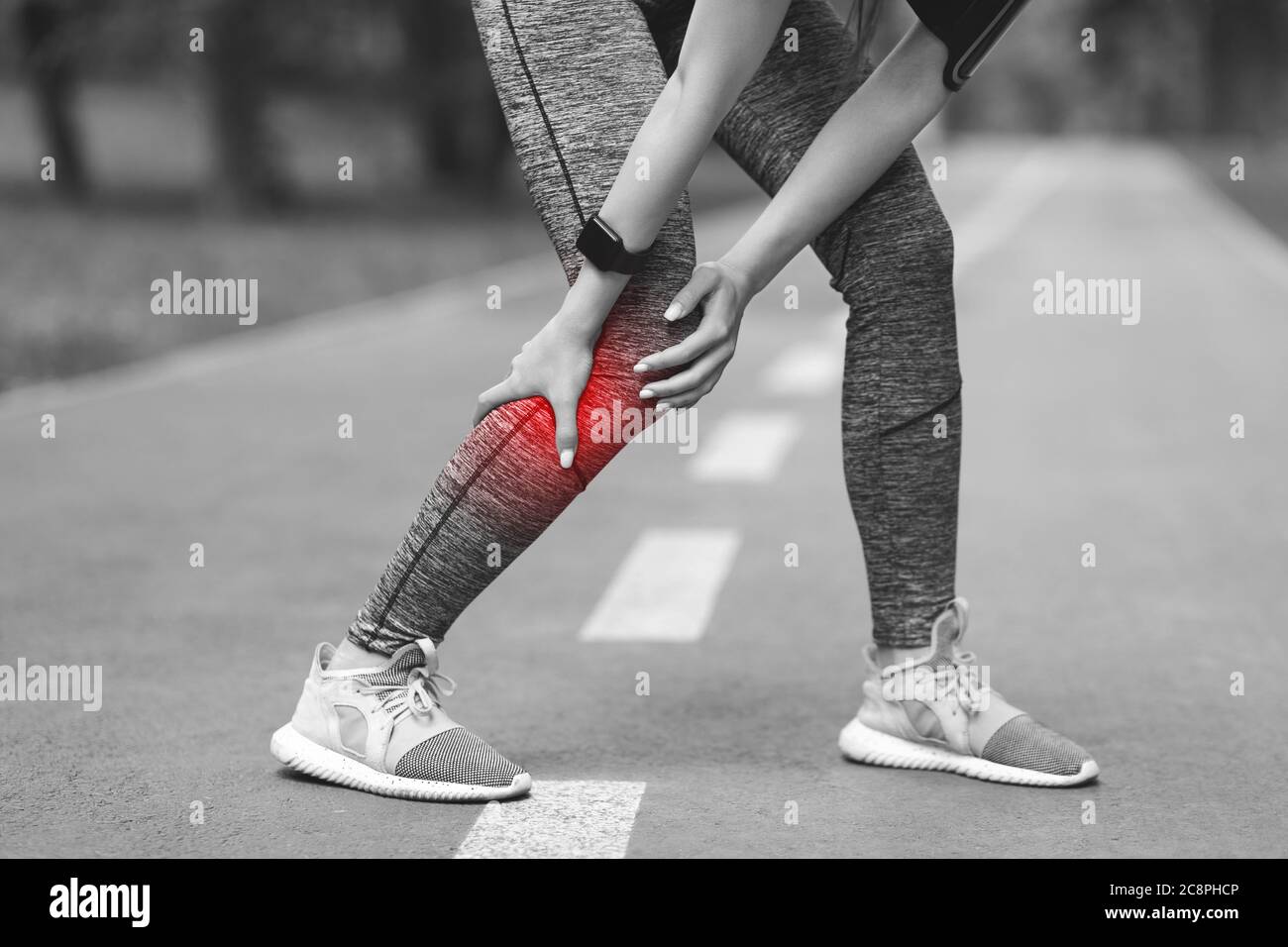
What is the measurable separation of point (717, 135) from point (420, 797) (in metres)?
1.15

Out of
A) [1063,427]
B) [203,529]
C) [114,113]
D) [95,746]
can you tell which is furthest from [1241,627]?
[114,113]

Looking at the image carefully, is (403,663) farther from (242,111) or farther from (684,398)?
(242,111)

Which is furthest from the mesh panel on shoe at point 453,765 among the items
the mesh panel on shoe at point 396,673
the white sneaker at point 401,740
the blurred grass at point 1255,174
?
the blurred grass at point 1255,174

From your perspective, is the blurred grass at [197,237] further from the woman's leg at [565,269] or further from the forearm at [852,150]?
the forearm at [852,150]

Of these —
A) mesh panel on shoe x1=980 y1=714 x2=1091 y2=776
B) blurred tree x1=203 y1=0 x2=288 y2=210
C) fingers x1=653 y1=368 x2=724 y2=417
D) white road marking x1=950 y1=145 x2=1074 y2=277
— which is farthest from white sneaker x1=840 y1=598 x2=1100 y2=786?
blurred tree x1=203 y1=0 x2=288 y2=210

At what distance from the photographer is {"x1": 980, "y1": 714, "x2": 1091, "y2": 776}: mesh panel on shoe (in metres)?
3.08

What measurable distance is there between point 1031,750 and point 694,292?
3.09ft

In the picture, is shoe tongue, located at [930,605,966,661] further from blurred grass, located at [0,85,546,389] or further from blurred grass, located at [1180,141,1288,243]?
blurred grass, located at [1180,141,1288,243]

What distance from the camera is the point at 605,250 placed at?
107 inches

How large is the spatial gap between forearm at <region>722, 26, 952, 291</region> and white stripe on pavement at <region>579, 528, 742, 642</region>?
158 centimetres

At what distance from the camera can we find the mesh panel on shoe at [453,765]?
9.73ft

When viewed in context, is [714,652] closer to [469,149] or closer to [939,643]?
[939,643]

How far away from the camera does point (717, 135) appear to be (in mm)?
3145

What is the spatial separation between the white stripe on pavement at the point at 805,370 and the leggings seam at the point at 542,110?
18.9 ft
